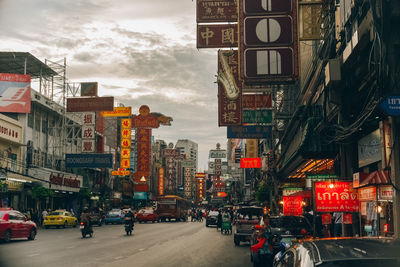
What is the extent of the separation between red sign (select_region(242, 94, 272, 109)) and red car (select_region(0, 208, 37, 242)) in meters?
14.3

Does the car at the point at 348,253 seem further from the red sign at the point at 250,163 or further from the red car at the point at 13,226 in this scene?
the red sign at the point at 250,163

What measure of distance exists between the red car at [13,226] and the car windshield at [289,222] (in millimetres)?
13018

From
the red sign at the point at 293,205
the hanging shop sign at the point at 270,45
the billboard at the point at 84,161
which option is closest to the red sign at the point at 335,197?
the hanging shop sign at the point at 270,45

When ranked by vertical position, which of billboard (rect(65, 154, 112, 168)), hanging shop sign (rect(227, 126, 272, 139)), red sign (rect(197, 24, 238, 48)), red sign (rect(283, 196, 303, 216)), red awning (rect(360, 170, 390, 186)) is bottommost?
red sign (rect(283, 196, 303, 216))

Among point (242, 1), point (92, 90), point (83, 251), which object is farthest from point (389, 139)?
point (92, 90)

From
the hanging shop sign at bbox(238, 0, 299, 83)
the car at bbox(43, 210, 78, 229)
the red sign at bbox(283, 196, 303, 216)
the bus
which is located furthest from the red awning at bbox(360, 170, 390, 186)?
the bus

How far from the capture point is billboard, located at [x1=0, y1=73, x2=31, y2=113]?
45.2m

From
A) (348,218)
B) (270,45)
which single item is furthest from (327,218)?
(270,45)

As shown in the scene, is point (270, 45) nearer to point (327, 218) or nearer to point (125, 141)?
point (327, 218)

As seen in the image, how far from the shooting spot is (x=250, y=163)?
57.0m

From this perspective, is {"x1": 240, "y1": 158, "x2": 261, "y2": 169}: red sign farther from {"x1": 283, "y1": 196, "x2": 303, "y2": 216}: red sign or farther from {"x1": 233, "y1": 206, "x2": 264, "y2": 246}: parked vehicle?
{"x1": 233, "y1": 206, "x2": 264, "y2": 246}: parked vehicle

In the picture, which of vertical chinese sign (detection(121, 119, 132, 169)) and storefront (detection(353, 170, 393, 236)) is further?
vertical chinese sign (detection(121, 119, 132, 169))

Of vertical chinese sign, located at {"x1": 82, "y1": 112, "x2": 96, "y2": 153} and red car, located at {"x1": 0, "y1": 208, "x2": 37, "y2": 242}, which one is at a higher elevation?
vertical chinese sign, located at {"x1": 82, "y1": 112, "x2": 96, "y2": 153}

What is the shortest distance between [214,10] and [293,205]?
12035 millimetres
